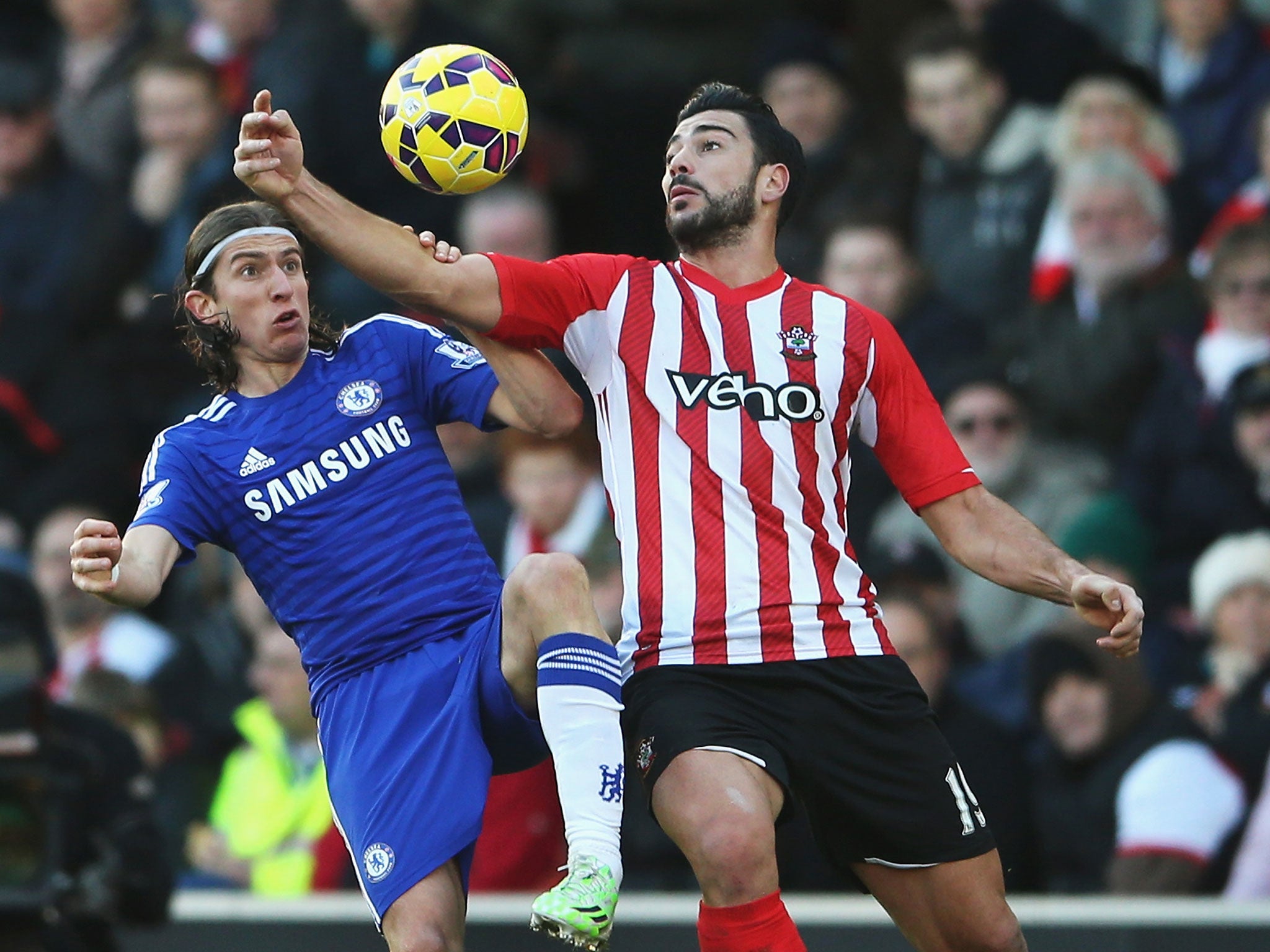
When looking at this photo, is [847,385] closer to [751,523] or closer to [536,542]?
[751,523]

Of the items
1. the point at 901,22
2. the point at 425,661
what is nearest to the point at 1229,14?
the point at 901,22

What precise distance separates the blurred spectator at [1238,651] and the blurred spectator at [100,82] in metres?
6.38

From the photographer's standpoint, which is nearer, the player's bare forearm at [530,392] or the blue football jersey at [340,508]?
the player's bare forearm at [530,392]

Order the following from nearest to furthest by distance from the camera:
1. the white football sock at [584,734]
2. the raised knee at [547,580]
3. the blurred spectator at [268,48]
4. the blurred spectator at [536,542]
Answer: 1. the white football sock at [584,734]
2. the raised knee at [547,580]
3. the blurred spectator at [536,542]
4. the blurred spectator at [268,48]

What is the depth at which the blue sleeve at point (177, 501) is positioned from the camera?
5039mm

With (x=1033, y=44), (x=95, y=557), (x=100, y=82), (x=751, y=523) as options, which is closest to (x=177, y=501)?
(x=95, y=557)

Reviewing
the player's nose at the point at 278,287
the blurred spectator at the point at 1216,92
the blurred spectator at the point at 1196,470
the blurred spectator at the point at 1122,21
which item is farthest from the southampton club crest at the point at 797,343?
the blurred spectator at the point at 1122,21

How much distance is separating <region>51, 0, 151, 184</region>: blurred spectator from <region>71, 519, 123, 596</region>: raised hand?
6.55m

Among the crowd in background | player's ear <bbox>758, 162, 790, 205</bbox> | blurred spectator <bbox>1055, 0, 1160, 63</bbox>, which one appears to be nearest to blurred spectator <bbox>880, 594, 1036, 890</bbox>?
the crowd in background

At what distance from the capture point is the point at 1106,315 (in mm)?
8211

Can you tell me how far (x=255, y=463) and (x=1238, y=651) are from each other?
3.89 m

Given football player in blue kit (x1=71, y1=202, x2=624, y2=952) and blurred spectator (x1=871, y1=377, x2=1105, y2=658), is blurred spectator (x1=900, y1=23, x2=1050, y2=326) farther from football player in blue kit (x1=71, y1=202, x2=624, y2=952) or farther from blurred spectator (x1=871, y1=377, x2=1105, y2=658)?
football player in blue kit (x1=71, y1=202, x2=624, y2=952)

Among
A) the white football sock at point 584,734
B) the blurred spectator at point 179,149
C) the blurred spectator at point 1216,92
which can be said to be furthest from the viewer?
the blurred spectator at point 179,149

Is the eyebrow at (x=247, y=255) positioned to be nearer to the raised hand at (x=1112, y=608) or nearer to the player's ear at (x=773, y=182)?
the player's ear at (x=773, y=182)
